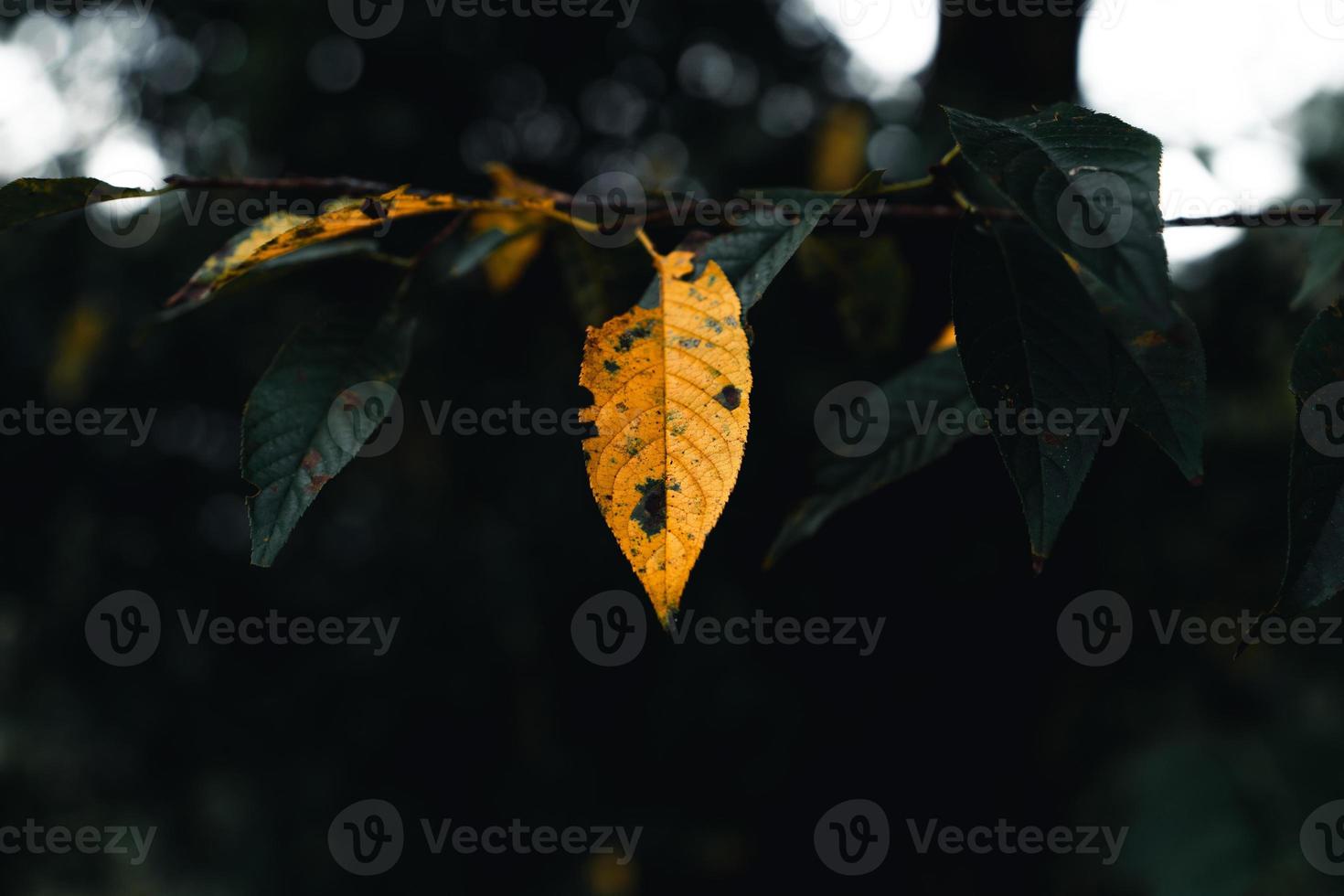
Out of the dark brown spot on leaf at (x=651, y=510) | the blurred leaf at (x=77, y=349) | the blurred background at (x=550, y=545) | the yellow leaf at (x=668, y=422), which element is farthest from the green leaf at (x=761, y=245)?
the blurred leaf at (x=77, y=349)

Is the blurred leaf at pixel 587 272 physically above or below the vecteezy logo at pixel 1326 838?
above

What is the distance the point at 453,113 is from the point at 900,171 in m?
1.29

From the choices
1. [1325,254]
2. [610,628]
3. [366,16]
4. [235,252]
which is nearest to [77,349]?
[366,16]

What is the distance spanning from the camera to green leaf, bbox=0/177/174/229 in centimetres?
63

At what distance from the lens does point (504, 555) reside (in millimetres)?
2273

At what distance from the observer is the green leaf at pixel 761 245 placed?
594mm

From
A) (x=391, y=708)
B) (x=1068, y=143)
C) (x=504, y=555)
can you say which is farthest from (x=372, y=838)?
(x=1068, y=143)

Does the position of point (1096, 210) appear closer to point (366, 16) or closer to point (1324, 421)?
point (1324, 421)

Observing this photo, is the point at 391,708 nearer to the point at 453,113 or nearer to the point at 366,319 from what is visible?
the point at 453,113

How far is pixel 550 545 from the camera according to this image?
231cm

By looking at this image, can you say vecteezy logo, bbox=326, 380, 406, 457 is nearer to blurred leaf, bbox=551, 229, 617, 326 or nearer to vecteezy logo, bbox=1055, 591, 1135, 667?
blurred leaf, bbox=551, 229, 617, 326

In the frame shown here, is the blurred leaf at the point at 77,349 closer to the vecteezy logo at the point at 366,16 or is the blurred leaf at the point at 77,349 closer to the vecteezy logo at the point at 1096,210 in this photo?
the vecteezy logo at the point at 366,16

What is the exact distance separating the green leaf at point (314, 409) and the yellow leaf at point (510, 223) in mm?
141

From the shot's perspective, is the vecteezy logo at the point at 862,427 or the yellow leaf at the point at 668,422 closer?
the yellow leaf at the point at 668,422
